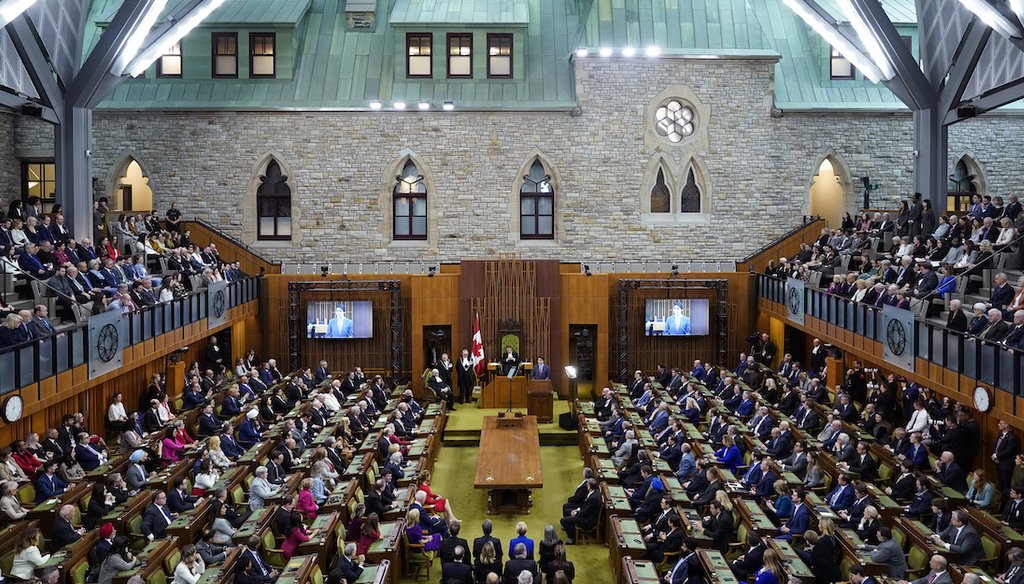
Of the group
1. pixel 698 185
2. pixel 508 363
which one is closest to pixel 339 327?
pixel 508 363

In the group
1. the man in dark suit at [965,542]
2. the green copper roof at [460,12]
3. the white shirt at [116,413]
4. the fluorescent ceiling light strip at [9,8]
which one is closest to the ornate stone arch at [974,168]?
the green copper roof at [460,12]

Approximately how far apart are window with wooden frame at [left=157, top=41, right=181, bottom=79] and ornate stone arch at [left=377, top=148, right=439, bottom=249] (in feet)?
24.0

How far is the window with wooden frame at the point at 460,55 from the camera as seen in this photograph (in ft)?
97.1

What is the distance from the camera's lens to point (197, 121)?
2850cm

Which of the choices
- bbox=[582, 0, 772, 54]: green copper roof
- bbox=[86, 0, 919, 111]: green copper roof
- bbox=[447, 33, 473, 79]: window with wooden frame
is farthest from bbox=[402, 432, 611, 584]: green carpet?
bbox=[582, 0, 772, 54]: green copper roof

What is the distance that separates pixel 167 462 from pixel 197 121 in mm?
14541

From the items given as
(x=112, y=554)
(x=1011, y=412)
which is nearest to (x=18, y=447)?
(x=112, y=554)

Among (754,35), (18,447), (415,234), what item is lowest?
(18,447)

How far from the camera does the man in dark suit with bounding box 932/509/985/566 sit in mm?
12203

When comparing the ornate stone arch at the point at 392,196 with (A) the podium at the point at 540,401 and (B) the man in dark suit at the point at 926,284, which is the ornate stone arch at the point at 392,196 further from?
(B) the man in dark suit at the point at 926,284

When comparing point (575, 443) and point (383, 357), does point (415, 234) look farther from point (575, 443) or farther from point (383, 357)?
point (575, 443)

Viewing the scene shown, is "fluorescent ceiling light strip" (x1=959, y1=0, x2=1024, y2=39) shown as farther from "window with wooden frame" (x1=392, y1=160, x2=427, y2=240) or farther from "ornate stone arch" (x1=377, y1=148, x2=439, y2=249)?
"window with wooden frame" (x1=392, y1=160, x2=427, y2=240)

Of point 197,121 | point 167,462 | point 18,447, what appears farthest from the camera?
point 197,121

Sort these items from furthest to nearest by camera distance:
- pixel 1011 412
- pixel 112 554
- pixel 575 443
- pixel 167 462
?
pixel 575 443 < pixel 167 462 < pixel 1011 412 < pixel 112 554
